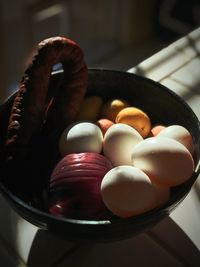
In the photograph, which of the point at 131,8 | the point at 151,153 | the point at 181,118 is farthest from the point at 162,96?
Result: the point at 131,8

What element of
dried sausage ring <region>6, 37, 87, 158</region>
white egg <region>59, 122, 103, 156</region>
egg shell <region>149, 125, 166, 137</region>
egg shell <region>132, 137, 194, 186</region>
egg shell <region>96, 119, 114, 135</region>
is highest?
dried sausage ring <region>6, 37, 87, 158</region>

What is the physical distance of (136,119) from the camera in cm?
58

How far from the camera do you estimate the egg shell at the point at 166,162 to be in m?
0.48

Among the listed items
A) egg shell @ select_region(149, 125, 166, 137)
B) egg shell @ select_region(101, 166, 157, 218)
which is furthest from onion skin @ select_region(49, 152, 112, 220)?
egg shell @ select_region(149, 125, 166, 137)

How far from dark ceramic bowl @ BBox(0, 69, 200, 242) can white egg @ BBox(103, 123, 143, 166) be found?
75 mm

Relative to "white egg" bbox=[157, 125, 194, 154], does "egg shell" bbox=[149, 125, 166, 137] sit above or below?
below

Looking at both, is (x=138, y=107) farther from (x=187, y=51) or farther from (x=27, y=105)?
(x=187, y=51)

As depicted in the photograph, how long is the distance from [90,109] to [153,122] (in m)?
0.10

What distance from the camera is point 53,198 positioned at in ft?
1.60

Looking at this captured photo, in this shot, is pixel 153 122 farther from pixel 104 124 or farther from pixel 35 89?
pixel 35 89

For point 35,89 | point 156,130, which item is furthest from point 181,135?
point 35,89

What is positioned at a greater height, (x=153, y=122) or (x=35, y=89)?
(x=35, y=89)

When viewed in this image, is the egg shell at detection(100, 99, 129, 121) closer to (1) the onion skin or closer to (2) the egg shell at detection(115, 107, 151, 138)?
(2) the egg shell at detection(115, 107, 151, 138)

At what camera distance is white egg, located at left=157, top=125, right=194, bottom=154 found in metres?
0.54
